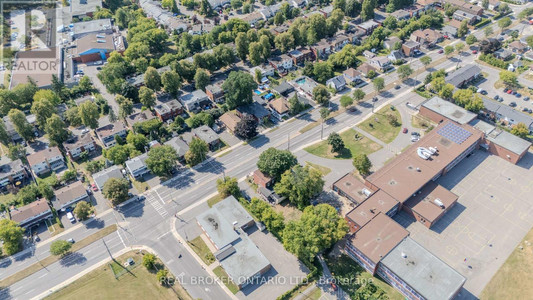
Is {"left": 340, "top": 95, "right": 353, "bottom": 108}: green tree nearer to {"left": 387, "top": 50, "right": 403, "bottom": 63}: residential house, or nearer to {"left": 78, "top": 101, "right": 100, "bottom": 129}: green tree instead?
{"left": 387, "top": 50, "right": 403, "bottom": 63}: residential house

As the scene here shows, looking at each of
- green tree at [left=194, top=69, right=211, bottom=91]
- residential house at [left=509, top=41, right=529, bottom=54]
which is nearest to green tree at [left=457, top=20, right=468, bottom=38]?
residential house at [left=509, top=41, right=529, bottom=54]

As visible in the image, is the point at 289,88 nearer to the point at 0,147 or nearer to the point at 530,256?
the point at 530,256

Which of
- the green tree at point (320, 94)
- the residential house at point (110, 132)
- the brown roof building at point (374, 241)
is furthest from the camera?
the green tree at point (320, 94)

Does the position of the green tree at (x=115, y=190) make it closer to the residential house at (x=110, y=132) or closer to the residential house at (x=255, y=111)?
the residential house at (x=110, y=132)

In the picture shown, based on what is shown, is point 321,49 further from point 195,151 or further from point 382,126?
point 195,151

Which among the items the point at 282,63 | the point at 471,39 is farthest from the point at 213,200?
the point at 471,39

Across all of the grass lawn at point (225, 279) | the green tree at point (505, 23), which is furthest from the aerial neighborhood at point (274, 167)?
the green tree at point (505, 23)
